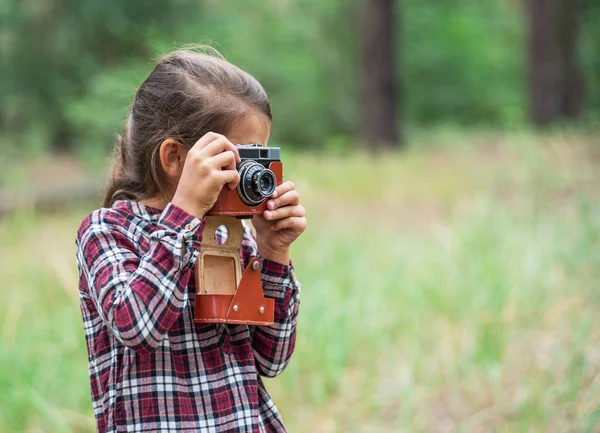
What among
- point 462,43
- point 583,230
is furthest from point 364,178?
point 462,43

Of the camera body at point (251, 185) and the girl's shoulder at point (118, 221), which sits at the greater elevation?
the camera body at point (251, 185)

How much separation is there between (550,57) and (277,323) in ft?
27.6

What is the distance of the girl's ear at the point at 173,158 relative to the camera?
1645 mm

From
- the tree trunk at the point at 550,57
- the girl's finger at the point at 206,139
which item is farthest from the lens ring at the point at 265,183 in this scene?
the tree trunk at the point at 550,57

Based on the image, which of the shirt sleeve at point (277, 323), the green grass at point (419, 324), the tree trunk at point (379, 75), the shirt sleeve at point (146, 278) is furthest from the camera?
the tree trunk at point (379, 75)

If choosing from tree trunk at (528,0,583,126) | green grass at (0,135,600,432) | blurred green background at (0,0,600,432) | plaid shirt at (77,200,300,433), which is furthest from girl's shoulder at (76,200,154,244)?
tree trunk at (528,0,583,126)

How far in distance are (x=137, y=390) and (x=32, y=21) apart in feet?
29.2

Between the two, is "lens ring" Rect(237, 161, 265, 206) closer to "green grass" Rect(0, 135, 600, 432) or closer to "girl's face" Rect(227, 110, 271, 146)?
"girl's face" Rect(227, 110, 271, 146)

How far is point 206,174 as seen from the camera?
1476 millimetres

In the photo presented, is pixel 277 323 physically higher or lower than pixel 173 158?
lower

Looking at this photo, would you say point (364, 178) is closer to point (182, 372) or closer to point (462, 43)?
point (182, 372)

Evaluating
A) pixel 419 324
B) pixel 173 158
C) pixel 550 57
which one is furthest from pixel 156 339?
pixel 550 57

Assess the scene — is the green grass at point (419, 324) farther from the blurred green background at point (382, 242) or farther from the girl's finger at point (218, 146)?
the girl's finger at point (218, 146)

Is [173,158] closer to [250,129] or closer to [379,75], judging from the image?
[250,129]
